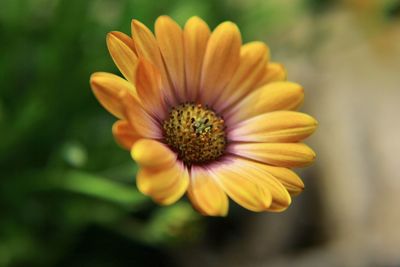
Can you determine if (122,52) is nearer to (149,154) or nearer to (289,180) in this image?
(149,154)

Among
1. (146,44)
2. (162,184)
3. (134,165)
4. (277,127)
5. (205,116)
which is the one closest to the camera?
(162,184)

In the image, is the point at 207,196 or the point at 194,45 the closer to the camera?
the point at 207,196

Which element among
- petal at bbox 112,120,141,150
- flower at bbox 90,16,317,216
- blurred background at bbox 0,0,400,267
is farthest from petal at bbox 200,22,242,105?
blurred background at bbox 0,0,400,267

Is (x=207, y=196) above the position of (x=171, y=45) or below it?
below

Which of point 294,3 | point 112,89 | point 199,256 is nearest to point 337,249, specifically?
point 199,256

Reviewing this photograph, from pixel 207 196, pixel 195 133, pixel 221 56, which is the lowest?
pixel 207 196

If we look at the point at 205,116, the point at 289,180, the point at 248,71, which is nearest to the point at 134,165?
the point at 205,116

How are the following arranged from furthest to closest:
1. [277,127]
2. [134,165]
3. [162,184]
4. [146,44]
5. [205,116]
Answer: [134,165]
[205,116]
[277,127]
[146,44]
[162,184]

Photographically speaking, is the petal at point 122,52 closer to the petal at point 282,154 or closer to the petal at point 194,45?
the petal at point 194,45
